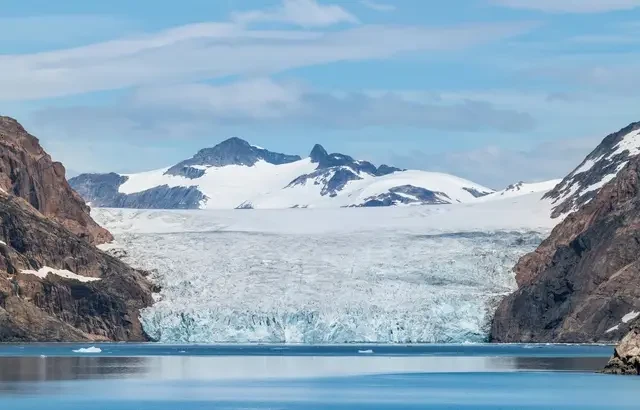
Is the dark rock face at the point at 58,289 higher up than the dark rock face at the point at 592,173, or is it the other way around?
the dark rock face at the point at 592,173

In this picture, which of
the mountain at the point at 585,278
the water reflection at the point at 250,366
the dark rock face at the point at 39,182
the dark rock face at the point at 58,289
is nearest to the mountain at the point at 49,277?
the dark rock face at the point at 58,289

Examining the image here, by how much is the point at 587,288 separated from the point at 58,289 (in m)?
41.0

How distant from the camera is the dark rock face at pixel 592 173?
146m

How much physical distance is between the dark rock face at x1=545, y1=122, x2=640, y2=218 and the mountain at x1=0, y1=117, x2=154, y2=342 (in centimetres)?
4391

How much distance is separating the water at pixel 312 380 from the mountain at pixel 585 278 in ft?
27.9

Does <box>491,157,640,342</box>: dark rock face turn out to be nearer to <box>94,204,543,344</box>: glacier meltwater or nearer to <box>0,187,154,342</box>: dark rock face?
<box>94,204,543,344</box>: glacier meltwater

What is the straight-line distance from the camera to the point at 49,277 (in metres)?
121

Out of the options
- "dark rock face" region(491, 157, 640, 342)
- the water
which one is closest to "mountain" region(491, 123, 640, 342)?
"dark rock face" region(491, 157, 640, 342)

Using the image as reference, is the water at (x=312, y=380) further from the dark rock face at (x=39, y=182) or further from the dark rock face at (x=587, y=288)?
the dark rock face at (x=39, y=182)

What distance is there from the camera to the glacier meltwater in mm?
116500

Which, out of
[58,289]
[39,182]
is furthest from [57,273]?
[39,182]

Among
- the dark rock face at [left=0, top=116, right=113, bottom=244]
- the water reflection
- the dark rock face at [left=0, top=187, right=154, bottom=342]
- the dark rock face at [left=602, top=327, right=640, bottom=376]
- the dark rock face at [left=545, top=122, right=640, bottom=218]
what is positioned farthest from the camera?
the dark rock face at [left=545, top=122, right=640, bottom=218]

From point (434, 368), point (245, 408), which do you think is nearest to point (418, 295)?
point (434, 368)

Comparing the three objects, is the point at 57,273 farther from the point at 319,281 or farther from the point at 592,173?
the point at 592,173
